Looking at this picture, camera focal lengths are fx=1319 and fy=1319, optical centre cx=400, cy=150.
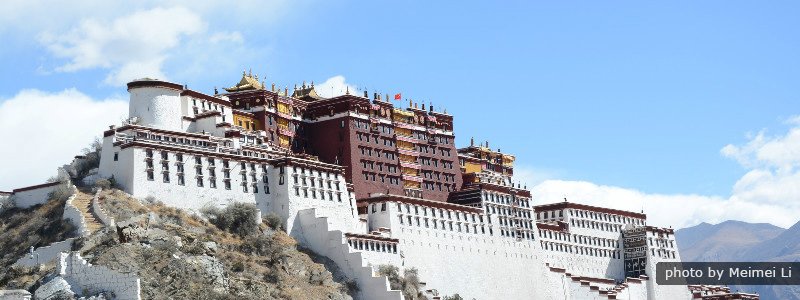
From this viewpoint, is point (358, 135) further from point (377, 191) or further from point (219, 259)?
point (219, 259)

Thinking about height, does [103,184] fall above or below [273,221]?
above

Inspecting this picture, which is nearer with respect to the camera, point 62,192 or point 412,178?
point 62,192

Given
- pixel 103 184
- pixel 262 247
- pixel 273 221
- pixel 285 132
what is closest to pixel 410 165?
pixel 285 132

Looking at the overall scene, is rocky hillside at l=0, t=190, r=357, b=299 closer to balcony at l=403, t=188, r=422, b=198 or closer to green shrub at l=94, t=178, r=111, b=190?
green shrub at l=94, t=178, r=111, b=190

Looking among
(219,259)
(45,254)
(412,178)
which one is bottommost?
(219,259)

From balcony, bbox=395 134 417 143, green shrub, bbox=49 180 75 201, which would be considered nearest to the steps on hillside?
green shrub, bbox=49 180 75 201

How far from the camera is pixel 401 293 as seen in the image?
321ft

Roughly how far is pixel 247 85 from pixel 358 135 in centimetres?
1086

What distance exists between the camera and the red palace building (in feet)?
376

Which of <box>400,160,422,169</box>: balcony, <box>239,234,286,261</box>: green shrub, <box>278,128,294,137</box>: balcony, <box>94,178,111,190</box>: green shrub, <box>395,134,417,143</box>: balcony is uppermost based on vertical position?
<box>278,128,294,137</box>: balcony

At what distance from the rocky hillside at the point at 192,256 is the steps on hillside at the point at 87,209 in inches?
44.9

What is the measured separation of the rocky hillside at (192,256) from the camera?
83.2 meters

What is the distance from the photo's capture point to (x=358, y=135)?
116625 millimetres

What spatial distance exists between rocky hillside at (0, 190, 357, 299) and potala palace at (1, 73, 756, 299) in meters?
2.60
